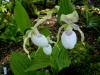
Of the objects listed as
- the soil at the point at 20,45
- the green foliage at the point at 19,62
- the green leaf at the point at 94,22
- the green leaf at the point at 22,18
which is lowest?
the soil at the point at 20,45

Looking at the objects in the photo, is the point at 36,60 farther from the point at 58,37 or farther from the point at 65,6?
the point at 65,6

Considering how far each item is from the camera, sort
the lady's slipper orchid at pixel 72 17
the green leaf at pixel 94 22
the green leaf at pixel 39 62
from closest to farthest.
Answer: the lady's slipper orchid at pixel 72 17 → the green leaf at pixel 39 62 → the green leaf at pixel 94 22

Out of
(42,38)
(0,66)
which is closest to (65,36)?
(42,38)

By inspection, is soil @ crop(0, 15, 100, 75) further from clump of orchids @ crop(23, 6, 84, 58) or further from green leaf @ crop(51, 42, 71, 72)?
clump of orchids @ crop(23, 6, 84, 58)

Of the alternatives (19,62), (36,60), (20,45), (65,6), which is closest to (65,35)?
(65,6)

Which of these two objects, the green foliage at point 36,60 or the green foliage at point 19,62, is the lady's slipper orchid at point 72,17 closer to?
the green foliage at point 36,60

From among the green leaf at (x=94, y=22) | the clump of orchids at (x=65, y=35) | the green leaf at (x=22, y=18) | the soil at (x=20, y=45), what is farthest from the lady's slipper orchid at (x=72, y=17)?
the green leaf at (x=94, y=22)

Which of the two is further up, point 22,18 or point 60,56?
point 22,18

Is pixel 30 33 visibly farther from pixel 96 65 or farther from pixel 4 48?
pixel 4 48

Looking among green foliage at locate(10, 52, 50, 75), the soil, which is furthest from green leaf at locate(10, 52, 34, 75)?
the soil

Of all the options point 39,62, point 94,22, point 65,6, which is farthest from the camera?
point 94,22

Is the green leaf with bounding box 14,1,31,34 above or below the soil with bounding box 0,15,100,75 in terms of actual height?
above

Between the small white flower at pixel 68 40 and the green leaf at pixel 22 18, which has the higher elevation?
the green leaf at pixel 22 18

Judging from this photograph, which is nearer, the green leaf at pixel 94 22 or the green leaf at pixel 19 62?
the green leaf at pixel 19 62
